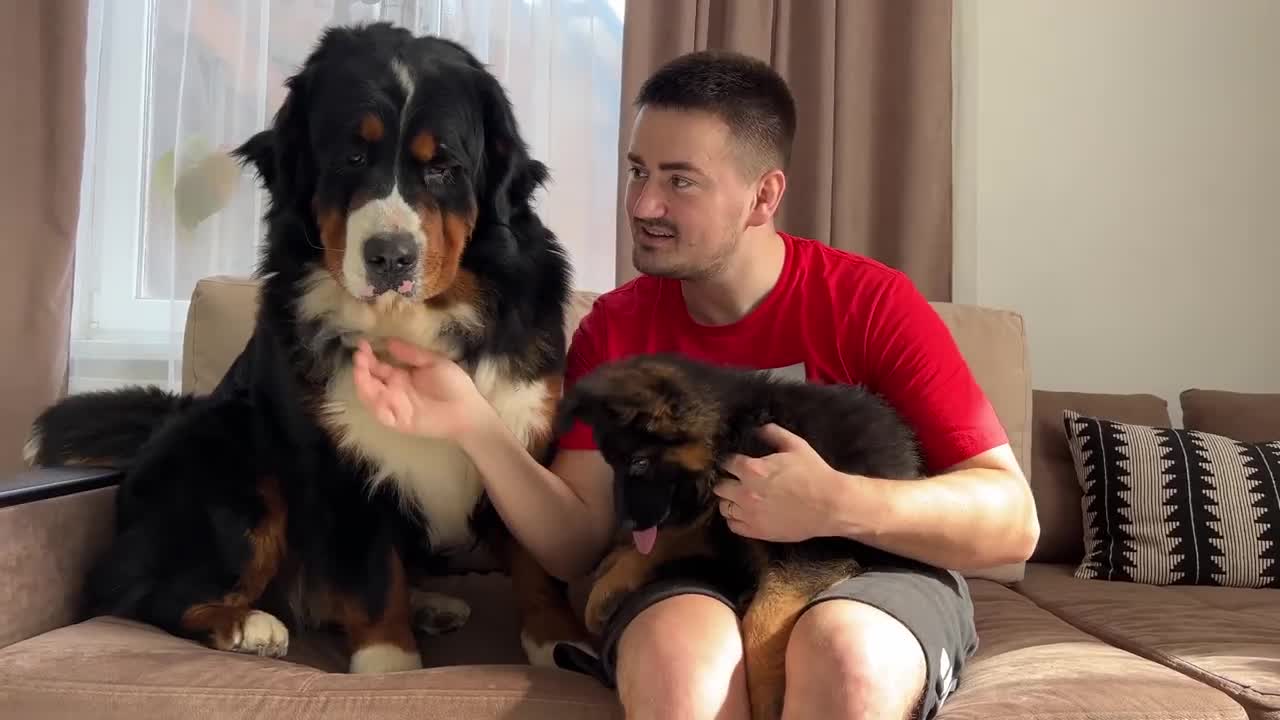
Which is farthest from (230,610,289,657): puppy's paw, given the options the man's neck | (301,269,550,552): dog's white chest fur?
the man's neck

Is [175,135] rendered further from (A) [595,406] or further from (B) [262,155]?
(A) [595,406]

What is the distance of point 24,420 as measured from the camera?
8.79 ft

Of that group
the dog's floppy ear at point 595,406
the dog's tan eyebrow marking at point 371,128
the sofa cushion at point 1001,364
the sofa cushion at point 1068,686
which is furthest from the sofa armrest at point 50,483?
the sofa cushion at point 1001,364

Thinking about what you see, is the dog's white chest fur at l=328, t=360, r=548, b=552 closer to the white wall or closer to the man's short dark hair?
the man's short dark hair

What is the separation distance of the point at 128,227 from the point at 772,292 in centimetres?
219

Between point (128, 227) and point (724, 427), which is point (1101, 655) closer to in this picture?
point (724, 427)

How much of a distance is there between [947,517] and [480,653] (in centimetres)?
80

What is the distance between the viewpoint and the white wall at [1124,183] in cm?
325

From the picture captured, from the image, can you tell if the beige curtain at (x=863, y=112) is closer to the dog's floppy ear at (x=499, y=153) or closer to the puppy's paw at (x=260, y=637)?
the dog's floppy ear at (x=499, y=153)

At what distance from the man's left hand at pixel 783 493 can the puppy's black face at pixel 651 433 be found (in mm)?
59

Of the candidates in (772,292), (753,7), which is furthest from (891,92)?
(772,292)

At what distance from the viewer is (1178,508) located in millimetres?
2248

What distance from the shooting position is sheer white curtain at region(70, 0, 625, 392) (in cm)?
285

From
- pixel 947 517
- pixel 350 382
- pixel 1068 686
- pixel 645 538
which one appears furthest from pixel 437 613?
pixel 1068 686
